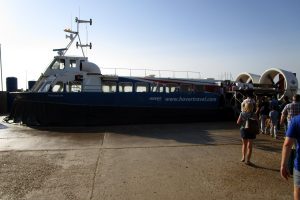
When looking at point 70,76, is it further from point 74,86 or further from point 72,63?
point 72,63

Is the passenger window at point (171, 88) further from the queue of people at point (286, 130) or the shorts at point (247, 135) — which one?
the shorts at point (247, 135)

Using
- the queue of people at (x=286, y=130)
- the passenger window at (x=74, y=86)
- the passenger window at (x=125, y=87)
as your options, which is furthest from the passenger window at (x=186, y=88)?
the queue of people at (x=286, y=130)

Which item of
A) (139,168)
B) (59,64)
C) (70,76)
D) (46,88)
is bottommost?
(139,168)

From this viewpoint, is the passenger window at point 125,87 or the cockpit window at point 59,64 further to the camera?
the passenger window at point 125,87

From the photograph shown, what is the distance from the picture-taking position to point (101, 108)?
13211 mm

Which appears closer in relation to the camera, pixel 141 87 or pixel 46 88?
pixel 46 88

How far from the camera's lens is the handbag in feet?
21.0

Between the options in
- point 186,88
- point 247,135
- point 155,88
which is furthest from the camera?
point 186,88

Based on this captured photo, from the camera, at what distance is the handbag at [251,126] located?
21.0 ft

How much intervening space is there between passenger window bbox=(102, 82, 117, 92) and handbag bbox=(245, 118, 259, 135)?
340 inches

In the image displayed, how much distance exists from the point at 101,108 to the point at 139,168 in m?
7.31

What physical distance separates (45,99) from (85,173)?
767 cm

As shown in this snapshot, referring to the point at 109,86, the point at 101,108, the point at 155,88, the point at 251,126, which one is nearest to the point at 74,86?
the point at 109,86

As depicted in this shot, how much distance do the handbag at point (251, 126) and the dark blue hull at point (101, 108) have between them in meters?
7.58
